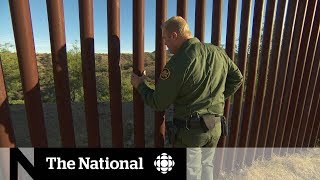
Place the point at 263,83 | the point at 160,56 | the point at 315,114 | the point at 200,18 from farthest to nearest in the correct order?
the point at 315,114 < the point at 263,83 < the point at 200,18 < the point at 160,56

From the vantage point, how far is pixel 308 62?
4.37m

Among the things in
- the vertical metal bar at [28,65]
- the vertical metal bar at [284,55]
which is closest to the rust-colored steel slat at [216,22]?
the vertical metal bar at [284,55]

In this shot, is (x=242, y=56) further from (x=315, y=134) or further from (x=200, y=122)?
(x=315, y=134)

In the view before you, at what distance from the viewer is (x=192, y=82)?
2.51 meters

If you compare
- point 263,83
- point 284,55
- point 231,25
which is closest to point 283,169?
point 263,83

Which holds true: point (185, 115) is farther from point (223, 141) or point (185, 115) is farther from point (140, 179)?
point (223, 141)

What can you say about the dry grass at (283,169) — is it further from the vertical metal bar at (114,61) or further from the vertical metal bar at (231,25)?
the vertical metal bar at (114,61)

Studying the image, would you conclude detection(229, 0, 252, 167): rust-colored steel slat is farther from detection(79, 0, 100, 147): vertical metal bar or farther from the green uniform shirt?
detection(79, 0, 100, 147): vertical metal bar

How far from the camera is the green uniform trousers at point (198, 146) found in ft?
9.08

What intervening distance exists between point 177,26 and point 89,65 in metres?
0.73

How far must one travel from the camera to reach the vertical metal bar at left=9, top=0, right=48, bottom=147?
2300mm

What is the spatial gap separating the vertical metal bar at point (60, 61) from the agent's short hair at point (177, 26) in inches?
29.8

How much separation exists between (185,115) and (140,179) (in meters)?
0.77

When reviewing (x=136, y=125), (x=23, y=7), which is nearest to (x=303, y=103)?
(x=136, y=125)
